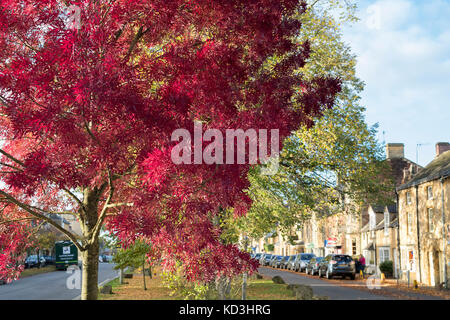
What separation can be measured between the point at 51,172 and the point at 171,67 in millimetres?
1894

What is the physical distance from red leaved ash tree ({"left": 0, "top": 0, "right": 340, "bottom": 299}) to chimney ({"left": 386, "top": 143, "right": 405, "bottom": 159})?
5372cm

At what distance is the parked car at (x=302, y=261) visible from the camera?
5406 centimetres

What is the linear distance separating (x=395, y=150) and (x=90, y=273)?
5508 cm

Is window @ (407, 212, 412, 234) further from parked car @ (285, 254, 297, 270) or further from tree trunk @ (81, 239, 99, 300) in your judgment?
tree trunk @ (81, 239, 99, 300)

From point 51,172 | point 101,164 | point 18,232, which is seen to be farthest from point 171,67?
point 18,232

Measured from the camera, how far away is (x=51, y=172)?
541cm

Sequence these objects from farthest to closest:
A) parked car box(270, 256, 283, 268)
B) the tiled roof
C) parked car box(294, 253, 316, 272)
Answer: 1. parked car box(270, 256, 283, 268)
2. parked car box(294, 253, 316, 272)
3. the tiled roof

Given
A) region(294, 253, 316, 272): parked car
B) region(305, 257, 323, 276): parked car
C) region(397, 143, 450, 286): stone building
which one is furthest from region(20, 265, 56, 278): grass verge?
region(397, 143, 450, 286): stone building

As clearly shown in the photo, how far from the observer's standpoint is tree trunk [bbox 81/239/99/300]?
285 inches

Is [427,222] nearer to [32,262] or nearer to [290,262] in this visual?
[290,262]

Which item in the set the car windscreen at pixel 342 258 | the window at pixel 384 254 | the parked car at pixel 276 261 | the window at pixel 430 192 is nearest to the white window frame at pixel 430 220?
the window at pixel 430 192

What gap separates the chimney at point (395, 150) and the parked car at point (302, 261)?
14.2 meters

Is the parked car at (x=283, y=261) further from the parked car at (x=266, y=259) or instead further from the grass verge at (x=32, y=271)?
the grass verge at (x=32, y=271)

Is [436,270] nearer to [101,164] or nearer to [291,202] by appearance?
[291,202]
